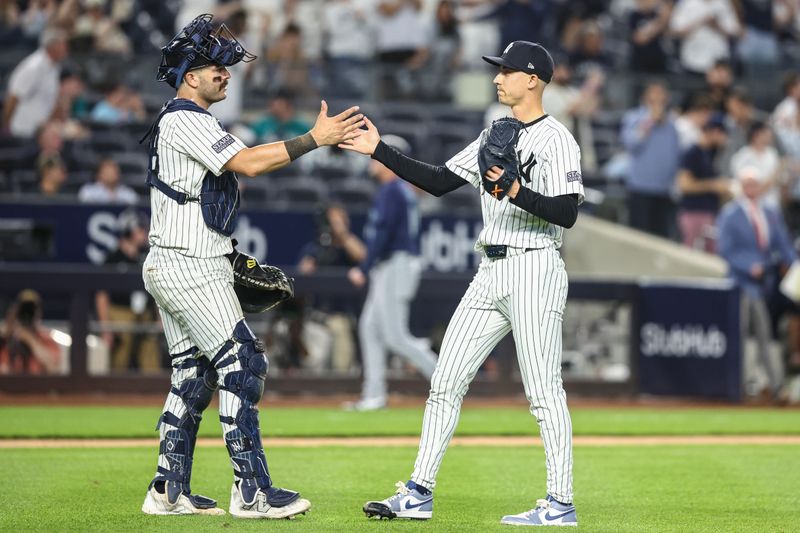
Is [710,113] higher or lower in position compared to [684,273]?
higher

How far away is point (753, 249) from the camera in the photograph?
13.9 m

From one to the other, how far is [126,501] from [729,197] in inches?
437

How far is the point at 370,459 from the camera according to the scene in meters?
8.94

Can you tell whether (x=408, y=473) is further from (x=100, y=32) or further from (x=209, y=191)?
(x=100, y=32)

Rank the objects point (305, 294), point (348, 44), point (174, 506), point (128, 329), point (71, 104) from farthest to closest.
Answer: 1. point (348, 44)
2. point (71, 104)
3. point (305, 294)
4. point (128, 329)
5. point (174, 506)

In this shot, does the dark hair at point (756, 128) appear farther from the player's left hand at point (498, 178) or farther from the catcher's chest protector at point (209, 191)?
the catcher's chest protector at point (209, 191)

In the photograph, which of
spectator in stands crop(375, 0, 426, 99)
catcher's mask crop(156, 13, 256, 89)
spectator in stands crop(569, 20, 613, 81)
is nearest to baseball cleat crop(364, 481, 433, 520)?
catcher's mask crop(156, 13, 256, 89)

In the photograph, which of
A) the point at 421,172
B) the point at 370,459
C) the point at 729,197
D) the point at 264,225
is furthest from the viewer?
the point at 729,197

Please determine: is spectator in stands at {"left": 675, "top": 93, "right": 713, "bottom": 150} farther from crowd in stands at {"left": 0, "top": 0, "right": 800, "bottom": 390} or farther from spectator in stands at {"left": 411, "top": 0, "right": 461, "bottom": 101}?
spectator in stands at {"left": 411, "top": 0, "right": 461, "bottom": 101}

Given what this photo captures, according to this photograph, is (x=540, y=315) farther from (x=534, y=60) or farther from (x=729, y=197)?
(x=729, y=197)

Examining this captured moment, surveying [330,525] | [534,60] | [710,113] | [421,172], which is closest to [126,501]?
[330,525]

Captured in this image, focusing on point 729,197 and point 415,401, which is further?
point 729,197

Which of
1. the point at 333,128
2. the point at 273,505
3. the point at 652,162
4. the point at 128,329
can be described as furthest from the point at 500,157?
the point at 652,162

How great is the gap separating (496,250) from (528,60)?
2.87ft
